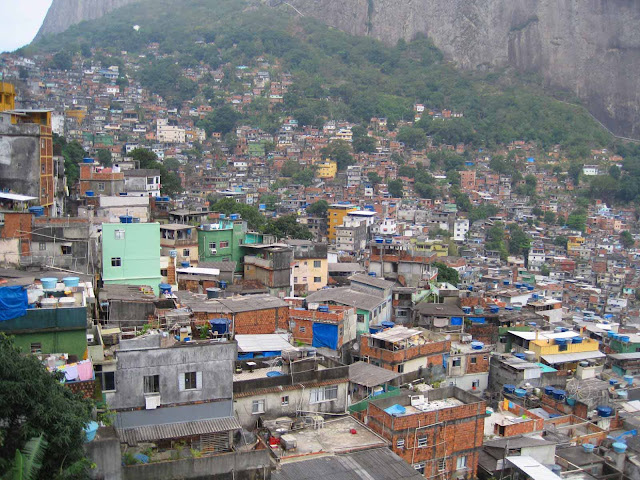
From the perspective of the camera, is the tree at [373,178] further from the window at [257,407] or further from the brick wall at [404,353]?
the window at [257,407]

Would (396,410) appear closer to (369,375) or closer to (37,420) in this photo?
(369,375)

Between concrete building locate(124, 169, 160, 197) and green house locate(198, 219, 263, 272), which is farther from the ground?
concrete building locate(124, 169, 160, 197)

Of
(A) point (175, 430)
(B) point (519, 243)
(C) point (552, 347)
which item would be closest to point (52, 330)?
(A) point (175, 430)

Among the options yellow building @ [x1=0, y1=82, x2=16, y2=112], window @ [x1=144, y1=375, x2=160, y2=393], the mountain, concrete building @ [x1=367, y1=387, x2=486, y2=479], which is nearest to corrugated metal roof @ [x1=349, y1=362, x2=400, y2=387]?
concrete building @ [x1=367, y1=387, x2=486, y2=479]

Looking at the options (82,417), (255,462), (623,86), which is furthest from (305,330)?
(623,86)

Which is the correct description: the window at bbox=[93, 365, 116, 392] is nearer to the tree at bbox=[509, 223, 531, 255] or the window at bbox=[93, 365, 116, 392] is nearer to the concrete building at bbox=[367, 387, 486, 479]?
the concrete building at bbox=[367, 387, 486, 479]

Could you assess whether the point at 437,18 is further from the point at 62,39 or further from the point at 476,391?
the point at 476,391
